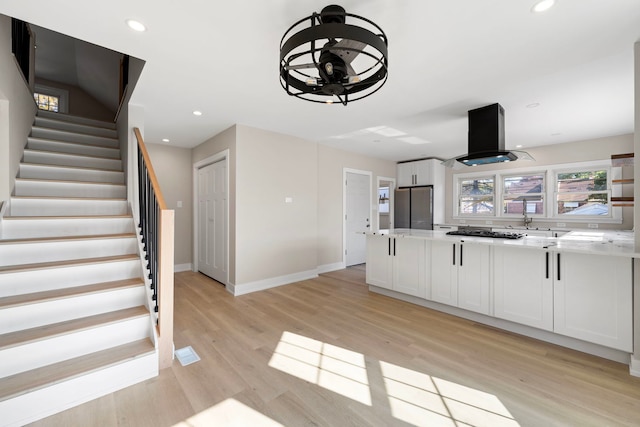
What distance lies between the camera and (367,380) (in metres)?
1.98

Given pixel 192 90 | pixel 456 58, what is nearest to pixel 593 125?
pixel 456 58

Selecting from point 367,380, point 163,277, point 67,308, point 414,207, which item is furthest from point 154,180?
point 414,207

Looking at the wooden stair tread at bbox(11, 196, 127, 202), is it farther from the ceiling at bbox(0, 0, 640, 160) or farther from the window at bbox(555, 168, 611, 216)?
the window at bbox(555, 168, 611, 216)

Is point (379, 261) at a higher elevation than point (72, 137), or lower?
lower

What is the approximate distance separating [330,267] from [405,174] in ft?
10.5

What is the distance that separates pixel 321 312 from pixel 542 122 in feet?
13.8

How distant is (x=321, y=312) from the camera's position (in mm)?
3275

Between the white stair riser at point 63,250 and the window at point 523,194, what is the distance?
676cm

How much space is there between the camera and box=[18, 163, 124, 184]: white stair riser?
3.05 metres

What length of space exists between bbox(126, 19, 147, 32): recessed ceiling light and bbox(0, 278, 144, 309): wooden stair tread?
6.66 feet

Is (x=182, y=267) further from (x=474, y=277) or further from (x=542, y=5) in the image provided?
(x=542, y=5)

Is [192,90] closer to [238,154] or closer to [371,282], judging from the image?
[238,154]

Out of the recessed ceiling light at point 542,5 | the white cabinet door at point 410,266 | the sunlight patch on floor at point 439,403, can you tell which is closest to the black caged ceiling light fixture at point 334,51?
the recessed ceiling light at point 542,5

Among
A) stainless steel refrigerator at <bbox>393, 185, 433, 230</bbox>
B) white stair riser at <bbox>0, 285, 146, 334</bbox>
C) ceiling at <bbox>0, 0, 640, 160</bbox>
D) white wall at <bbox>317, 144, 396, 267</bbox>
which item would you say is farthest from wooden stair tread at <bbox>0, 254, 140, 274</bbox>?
stainless steel refrigerator at <bbox>393, 185, 433, 230</bbox>
